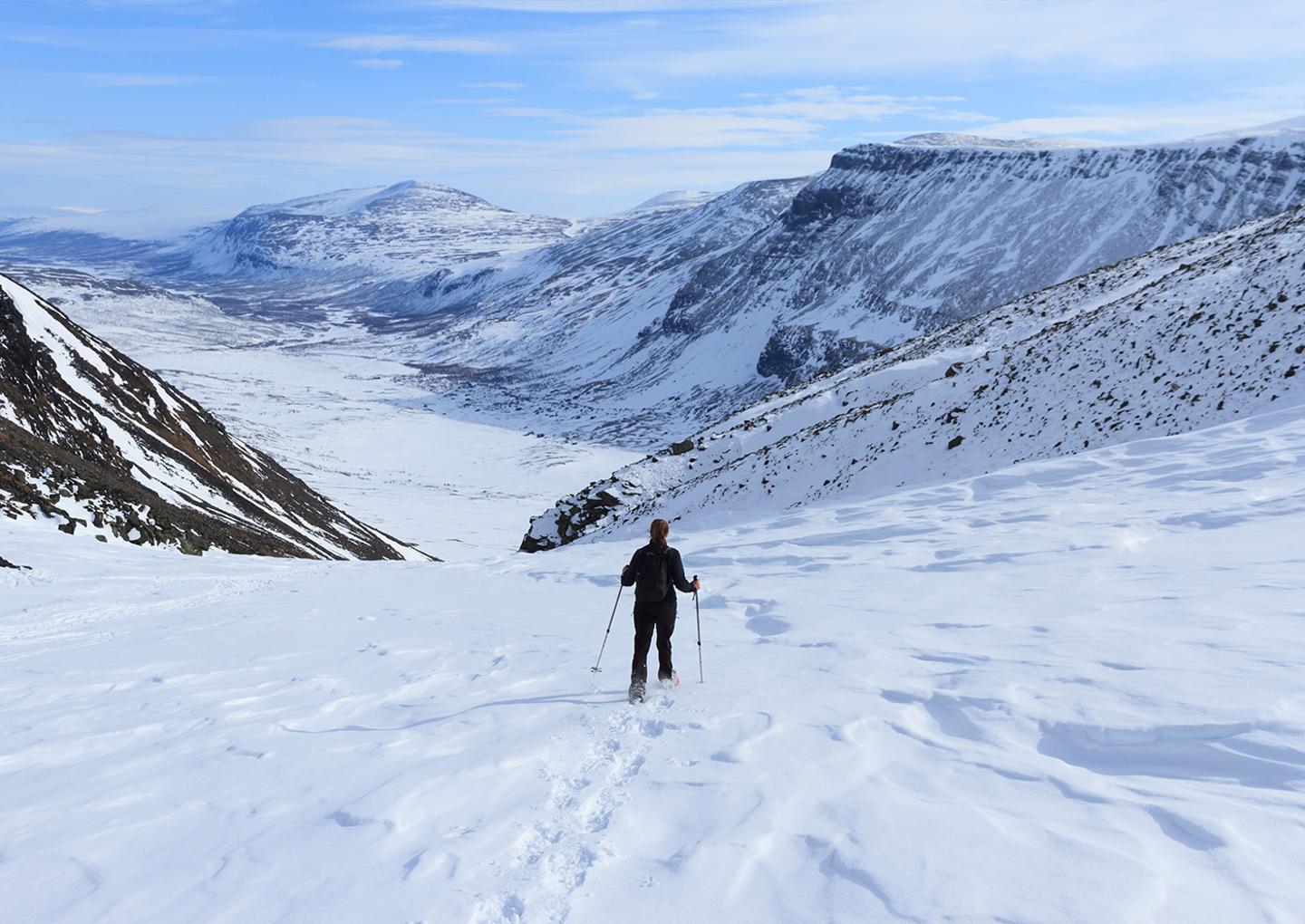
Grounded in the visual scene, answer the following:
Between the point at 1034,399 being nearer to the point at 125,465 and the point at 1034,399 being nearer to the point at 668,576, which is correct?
the point at 668,576

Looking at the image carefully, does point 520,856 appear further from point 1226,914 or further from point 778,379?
point 778,379

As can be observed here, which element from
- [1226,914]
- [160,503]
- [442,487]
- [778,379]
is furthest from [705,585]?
[778,379]

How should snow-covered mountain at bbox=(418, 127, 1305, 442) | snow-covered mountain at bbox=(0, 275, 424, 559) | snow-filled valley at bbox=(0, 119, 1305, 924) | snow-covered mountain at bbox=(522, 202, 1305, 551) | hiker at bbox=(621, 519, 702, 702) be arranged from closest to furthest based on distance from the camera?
snow-filled valley at bbox=(0, 119, 1305, 924) → hiker at bbox=(621, 519, 702, 702) → snow-covered mountain at bbox=(522, 202, 1305, 551) → snow-covered mountain at bbox=(0, 275, 424, 559) → snow-covered mountain at bbox=(418, 127, 1305, 442)

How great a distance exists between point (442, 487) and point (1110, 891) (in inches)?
4286

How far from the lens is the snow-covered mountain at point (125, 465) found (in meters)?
26.3

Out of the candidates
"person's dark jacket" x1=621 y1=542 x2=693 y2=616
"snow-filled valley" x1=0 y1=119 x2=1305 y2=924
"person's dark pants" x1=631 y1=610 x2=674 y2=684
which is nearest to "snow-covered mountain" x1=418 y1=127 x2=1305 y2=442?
"snow-filled valley" x1=0 y1=119 x2=1305 y2=924

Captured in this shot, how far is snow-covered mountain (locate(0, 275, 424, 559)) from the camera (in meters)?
26.3

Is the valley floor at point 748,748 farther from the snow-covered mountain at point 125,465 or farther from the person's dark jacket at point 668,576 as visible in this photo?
the snow-covered mountain at point 125,465

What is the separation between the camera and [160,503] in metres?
30.9

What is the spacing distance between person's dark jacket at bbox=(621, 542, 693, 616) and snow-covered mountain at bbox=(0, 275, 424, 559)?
72.1 ft

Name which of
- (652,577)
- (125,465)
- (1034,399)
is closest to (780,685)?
(652,577)

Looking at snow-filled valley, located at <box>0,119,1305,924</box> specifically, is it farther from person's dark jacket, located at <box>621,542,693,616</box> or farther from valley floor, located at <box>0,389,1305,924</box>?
person's dark jacket, located at <box>621,542,693,616</box>

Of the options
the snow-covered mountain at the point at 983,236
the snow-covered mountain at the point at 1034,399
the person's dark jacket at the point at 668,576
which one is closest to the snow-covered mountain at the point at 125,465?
the snow-covered mountain at the point at 1034,399

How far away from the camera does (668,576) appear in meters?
9.97
